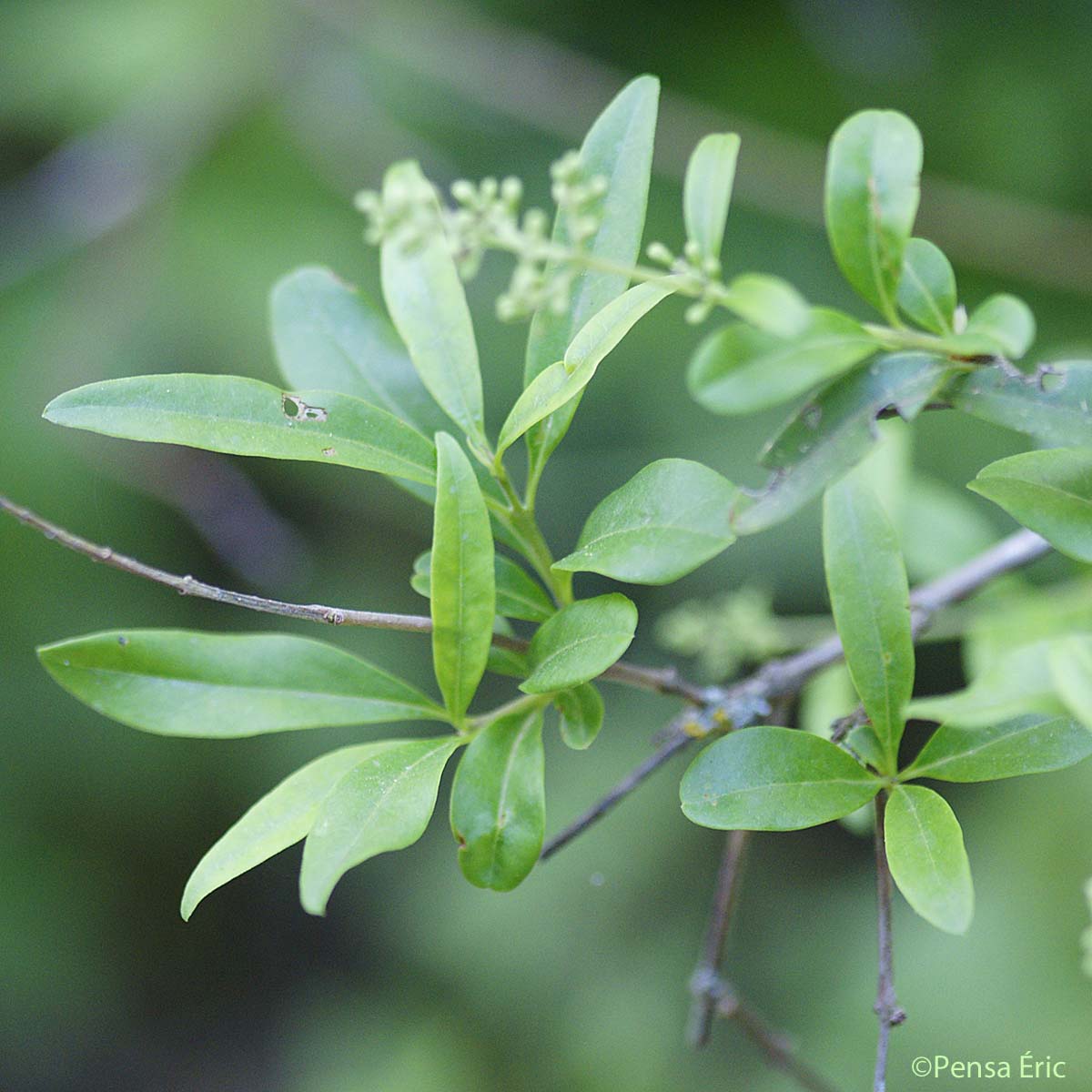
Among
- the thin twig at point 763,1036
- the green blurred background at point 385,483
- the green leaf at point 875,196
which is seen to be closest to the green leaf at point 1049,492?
the green leaf at point 875,196

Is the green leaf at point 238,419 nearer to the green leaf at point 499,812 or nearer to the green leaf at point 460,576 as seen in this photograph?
the green leaf at point 460,576

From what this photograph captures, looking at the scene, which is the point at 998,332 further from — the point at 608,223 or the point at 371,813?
the point at 371,813

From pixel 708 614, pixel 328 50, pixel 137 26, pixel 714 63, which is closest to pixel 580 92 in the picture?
pixel 714 63

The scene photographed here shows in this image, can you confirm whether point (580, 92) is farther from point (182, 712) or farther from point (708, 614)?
point (182, 712)

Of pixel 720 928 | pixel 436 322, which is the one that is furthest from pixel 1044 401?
pixel 720 928

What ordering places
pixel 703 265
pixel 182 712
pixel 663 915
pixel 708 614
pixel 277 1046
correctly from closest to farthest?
pixel 703 265 < pixel 182 712 < pixel 708 614 < pixel 663 915 < pixel 277 1046

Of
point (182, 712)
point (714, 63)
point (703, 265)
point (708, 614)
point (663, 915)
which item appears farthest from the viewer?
point (714, 63)

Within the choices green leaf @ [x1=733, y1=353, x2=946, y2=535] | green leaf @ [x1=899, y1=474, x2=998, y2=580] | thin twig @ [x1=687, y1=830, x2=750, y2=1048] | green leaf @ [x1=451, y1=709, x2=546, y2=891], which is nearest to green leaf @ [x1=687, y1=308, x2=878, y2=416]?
green leaf @ [x1=733, y1=353, x2=946, y2=535]
